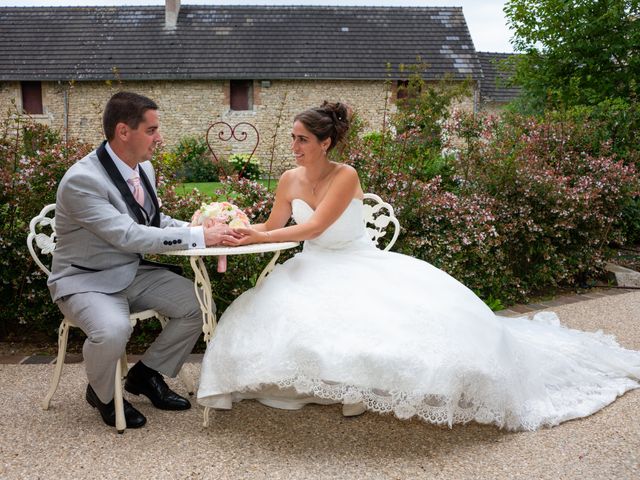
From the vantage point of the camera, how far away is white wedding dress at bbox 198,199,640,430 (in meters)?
2.84

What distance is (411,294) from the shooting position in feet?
10.6

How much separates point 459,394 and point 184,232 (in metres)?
1.58

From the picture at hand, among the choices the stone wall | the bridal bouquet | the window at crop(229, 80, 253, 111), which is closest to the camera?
the bridal bouquet

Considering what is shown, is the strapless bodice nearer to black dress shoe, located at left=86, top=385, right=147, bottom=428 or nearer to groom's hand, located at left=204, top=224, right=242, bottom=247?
groom's hand, located at left=204, top=224, right=242, bottom=247

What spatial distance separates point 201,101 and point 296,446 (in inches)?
790

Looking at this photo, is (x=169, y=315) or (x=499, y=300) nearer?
(x=169, y=315)

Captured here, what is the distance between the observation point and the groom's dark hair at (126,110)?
323 centimetres

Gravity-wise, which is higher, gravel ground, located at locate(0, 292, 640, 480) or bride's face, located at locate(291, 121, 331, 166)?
bride's face, located at locate(291, 121, 331, 166)

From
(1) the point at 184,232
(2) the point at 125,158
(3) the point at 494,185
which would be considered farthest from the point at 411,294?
(3) the point at 494,185

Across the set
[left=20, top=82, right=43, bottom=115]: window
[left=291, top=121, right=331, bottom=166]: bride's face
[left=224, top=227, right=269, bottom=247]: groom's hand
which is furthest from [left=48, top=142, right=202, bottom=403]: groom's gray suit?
[left=20, top=82, right=43, bottom=115]: window

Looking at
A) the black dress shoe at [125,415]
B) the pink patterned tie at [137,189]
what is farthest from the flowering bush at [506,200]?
the black dress shoe at [125,415]

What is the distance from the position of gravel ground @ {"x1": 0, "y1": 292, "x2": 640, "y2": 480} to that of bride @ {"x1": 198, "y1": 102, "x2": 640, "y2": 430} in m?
0.12

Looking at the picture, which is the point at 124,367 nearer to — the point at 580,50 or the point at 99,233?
the point at 99,233

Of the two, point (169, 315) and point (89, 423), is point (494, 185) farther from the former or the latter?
point (89, 423)
